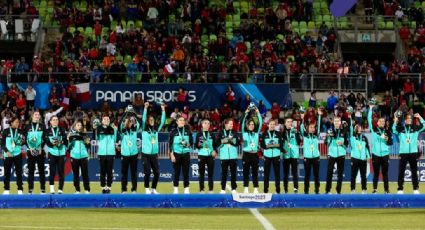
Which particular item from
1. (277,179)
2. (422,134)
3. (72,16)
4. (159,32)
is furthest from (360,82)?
(277,179)

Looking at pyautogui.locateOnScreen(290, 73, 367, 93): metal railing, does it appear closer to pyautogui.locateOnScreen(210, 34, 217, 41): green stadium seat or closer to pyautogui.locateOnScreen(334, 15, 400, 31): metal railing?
pyautogui.locateOnScreen(210, 34, 217, 41): green stadium seat

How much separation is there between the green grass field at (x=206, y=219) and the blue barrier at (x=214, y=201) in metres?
0.70

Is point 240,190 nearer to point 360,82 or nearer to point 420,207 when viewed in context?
point 420,207

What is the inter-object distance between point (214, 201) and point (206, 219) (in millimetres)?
2789

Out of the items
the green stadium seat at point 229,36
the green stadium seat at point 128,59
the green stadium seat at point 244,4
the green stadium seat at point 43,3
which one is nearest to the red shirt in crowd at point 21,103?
the green stadium seat at point 128,59

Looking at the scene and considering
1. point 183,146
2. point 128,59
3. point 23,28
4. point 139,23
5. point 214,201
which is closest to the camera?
point 214,201

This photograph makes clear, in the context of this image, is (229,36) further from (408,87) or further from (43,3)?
(43,3)

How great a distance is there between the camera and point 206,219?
21.4m

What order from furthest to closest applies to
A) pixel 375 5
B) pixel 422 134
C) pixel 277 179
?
pixel 375 5 < pixel 422 134 < pixel 277 179

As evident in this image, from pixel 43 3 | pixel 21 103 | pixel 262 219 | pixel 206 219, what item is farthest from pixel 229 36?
pixel 262 219

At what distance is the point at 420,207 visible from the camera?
24.0m

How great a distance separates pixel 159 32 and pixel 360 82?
857 centimetres

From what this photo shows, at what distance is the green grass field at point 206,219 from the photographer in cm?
2000

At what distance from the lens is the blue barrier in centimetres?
2398
